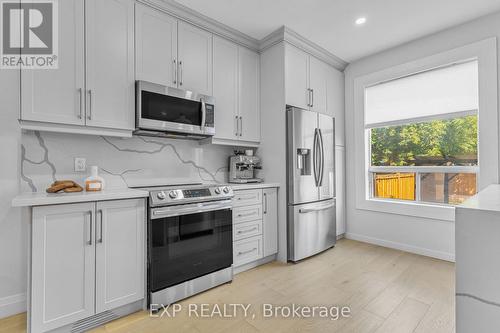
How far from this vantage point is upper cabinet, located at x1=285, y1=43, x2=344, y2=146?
2.89 m

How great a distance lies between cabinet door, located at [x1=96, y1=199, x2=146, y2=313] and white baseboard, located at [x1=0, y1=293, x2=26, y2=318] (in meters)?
0.72

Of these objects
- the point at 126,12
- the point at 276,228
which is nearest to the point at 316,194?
the point at 276,228

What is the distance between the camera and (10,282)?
180cm

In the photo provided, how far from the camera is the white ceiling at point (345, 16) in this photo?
2.33 meters

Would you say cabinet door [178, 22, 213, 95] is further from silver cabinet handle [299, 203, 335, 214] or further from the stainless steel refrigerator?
silver cabinet handle [299, 203, 335, 214]

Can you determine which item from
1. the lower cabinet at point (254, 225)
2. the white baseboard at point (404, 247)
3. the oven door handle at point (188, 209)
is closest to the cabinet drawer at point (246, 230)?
the lower cabinet at point (254, 225)

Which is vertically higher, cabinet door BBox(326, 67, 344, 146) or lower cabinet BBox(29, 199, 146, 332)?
cabinet door BBox(326, 67, 344, 146)

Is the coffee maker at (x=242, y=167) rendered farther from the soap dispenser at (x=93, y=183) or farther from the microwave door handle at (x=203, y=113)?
the soap dispenser at (x=93, y=183)

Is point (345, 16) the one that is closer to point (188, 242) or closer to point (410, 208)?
point (410, 208)

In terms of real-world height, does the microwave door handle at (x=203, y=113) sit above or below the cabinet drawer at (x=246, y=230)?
above

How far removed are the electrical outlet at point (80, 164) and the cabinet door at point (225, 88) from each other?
1240 millimetres

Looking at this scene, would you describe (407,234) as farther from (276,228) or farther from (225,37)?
(225,37)

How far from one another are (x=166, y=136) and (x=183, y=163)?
0.36 metres

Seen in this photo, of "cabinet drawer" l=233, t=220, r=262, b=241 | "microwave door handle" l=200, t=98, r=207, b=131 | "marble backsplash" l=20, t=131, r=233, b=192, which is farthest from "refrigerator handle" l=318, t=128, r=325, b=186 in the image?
"microwave door handle" l=200, t=98, r=207, b=131
